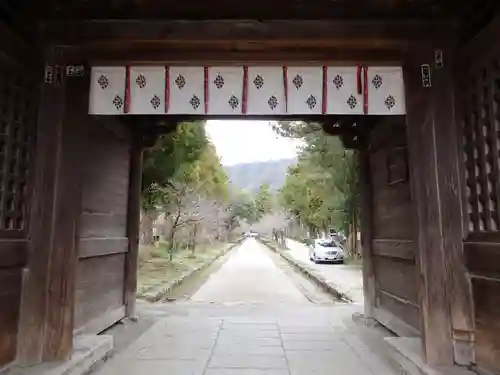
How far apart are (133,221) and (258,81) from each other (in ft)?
11.8

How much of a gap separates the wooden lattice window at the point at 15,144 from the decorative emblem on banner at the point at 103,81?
0.60 metres

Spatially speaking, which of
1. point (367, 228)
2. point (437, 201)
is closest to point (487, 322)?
point (437, 201)

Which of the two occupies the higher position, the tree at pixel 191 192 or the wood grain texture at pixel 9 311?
the tree at pixel 191 192

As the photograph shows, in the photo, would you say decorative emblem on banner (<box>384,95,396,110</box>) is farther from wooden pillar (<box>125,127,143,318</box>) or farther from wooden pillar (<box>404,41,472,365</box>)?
wooden pillar (<box>125,127,143,318</box>)

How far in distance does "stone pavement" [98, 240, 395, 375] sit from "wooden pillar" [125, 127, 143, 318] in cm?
62

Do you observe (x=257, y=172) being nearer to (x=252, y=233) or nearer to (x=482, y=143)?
(x=252, y=233)

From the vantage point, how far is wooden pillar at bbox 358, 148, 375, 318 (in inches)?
273

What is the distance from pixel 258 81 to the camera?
15.0 feet

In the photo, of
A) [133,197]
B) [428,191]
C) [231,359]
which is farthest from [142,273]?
[428,191]

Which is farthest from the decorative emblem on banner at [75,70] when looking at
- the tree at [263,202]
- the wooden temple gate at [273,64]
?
the tree at [263,202]

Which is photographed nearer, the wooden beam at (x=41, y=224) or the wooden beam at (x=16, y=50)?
the wooden beam at (x=16, y=50)

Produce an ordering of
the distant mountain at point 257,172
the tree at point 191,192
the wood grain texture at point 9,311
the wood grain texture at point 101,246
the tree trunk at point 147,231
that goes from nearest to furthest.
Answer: the wood grain texture at point 9,311, the wood grain texture at point 101,246, the tree at point 191,192, the tree trunk at point 147,231, the distant mountain at point 257,172

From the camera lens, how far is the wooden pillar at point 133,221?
7086 millimetres

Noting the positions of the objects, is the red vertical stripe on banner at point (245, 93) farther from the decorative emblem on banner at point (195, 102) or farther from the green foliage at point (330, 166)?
the green foliage at point (330, 166)
